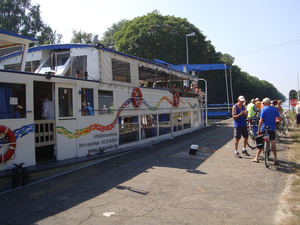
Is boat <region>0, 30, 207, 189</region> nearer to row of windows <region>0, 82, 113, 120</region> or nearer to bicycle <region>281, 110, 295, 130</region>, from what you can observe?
row of windows <region>0, 82, 113, 120</region>

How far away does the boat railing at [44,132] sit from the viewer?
23.6 ft

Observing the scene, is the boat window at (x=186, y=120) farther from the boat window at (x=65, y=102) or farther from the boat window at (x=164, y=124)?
the boat window at (x=65, y=102)

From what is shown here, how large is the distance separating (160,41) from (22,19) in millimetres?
19733

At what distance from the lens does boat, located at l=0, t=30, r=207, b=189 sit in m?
6.60

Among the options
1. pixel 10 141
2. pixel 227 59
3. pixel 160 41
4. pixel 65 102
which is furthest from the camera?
pixel 227 59

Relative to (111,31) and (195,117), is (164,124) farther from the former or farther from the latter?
(111,31)

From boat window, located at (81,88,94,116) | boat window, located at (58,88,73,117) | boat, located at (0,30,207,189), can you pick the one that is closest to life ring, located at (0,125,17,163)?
boat, located at (0,30,207,189)

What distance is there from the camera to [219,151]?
9.74m

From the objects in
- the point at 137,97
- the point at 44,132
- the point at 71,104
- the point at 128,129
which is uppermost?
the point at 137,97

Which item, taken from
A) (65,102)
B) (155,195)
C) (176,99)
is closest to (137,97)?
(65,102)

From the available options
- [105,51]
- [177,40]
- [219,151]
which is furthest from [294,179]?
[177,40]

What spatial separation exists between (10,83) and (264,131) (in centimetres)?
710

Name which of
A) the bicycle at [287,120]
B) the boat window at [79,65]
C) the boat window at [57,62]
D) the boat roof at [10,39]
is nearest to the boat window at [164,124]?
the boat window at [79,65]

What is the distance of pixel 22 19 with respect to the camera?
35.2 meters
